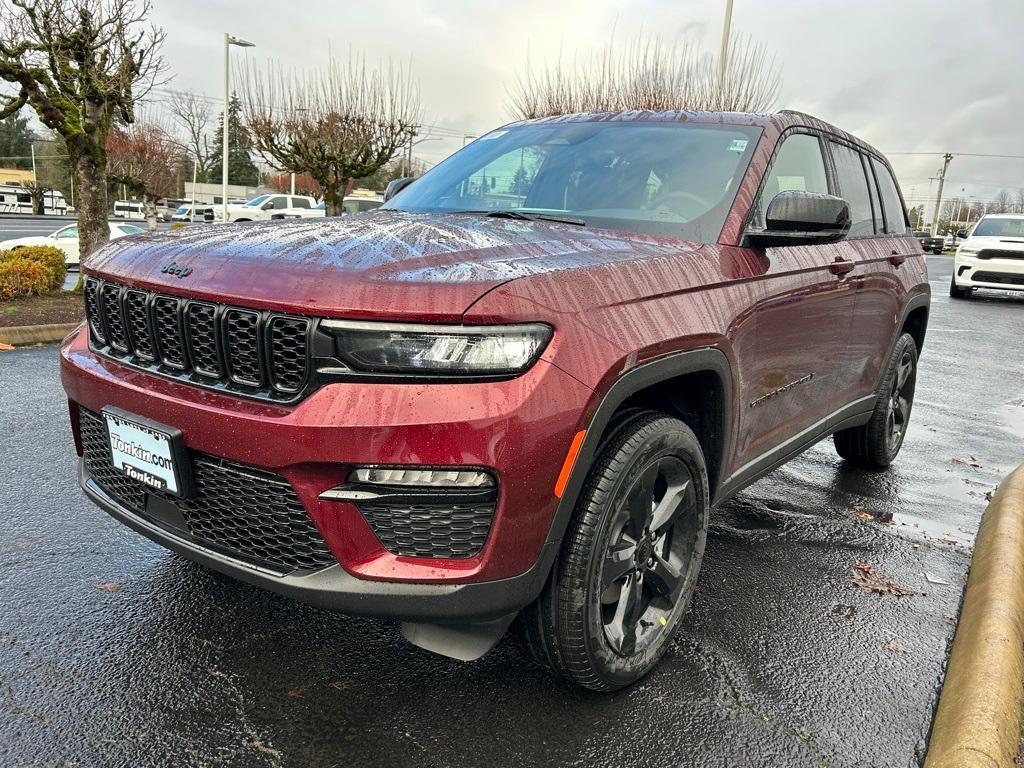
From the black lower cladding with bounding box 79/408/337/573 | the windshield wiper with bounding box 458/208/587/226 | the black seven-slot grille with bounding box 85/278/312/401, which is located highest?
the windshield wiper with bounding box 458/208/587/226

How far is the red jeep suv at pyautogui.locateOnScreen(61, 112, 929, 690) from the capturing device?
5.98ft

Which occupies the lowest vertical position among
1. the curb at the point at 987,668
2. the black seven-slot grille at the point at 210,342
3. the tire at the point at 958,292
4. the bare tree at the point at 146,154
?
the tire at the point at 958,292

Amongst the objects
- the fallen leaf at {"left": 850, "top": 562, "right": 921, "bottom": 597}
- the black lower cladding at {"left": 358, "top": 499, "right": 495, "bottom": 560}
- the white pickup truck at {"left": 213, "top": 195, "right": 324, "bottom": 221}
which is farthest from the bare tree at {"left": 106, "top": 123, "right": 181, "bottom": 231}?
the black lower cladding at {"left": 358, "top": 499, "right": 495, "bottom": 560}

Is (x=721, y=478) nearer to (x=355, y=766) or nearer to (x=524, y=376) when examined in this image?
(x=524, y=376)

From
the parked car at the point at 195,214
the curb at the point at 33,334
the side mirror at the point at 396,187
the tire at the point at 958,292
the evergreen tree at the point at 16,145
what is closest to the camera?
the side mirror at the point at 396,187

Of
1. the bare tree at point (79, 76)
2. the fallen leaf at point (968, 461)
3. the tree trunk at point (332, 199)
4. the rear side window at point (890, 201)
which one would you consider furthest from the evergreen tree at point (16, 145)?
the fallen leaf at point (968, 461)

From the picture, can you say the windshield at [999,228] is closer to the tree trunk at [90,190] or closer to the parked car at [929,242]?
the parked car at [929,242]

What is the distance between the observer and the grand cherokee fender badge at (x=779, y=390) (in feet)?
9.43

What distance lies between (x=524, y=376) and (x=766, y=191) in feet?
5.31

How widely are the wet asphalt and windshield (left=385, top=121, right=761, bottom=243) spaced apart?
1477mm

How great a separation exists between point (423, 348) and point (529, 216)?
1287mm

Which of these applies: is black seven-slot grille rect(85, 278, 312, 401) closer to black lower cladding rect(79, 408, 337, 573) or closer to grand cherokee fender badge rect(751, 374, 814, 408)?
black lower cladding rect(79, 408, 337, 573)

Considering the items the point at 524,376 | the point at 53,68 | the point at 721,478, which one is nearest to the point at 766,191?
the point at 721,478

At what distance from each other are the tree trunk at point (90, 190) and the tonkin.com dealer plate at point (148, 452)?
10144 mm
